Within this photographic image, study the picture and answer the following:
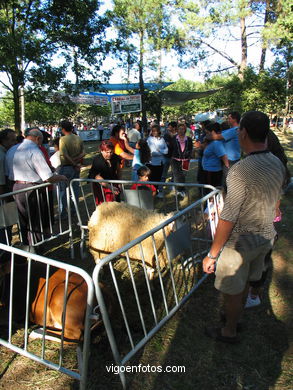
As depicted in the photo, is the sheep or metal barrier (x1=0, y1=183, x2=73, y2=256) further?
metal barrier (x1=0, y1=183, x2=73, y2=256)

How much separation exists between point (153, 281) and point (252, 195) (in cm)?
194

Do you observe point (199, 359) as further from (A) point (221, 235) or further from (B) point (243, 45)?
(B) point (243, 45)

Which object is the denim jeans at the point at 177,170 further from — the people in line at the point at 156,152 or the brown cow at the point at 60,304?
the brown cow at the point at 60,304

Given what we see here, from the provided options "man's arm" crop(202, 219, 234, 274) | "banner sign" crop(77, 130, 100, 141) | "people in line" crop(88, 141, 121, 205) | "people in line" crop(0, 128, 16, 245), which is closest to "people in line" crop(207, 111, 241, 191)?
"people in line" crop(88, 141, 121, 205)

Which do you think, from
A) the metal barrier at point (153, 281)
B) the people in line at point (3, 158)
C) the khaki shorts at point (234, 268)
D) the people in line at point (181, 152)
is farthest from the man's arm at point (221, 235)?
the people in line at point (181, 152)

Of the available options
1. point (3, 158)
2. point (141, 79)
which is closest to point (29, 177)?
point (3, 158)

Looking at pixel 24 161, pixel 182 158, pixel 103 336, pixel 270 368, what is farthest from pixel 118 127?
pixel 270 368

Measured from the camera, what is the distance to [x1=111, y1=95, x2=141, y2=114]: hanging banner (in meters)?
13.5

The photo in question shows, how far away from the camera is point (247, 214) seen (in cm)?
218

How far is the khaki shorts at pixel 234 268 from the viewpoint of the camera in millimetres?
2301

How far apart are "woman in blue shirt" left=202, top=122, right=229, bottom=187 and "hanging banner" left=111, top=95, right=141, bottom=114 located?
351 inches

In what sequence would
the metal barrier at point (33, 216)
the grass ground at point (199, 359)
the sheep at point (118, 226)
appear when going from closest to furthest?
the grass ground at point (199, 359), the sheep at point (118, 226), the metal barrier at point (33, 216)

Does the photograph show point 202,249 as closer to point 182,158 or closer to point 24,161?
point 24,161

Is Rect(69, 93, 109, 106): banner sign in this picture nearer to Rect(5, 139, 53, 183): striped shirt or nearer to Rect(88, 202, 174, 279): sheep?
Rect(5, 139, 53, 183): striped shirt
